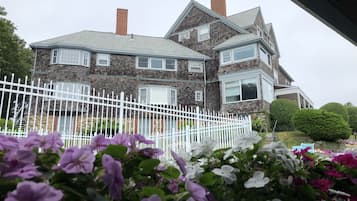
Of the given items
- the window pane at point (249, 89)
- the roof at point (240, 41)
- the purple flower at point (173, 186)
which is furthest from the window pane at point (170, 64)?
the purple flower at point (173, 186)

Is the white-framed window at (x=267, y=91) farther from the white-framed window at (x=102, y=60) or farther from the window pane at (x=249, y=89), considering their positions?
the white-framed window at (x=102, y=60)

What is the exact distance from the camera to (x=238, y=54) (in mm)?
18438

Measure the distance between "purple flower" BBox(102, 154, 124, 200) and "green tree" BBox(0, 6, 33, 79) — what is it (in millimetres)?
26771

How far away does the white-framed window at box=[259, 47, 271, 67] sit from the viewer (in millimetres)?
17947

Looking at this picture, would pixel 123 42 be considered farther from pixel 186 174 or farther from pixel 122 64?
pixel 186 174

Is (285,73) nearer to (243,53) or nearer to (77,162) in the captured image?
(243,53)

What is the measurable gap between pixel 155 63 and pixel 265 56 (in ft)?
25.8

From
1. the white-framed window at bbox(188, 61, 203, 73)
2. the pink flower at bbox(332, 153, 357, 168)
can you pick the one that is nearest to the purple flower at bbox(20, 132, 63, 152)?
the pink flower at bbox(332, 153, 357, 168)

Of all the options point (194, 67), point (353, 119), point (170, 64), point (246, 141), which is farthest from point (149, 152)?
point (353, 119)

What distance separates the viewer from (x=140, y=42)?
2170 centimetres

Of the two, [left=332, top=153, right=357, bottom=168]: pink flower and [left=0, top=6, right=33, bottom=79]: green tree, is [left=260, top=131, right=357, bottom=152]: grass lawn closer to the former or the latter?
[left=332, top=153, right=357, bottom=168]: pink flower

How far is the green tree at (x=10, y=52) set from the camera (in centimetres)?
2398

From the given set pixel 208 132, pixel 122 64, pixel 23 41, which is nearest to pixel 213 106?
pixel 122 64

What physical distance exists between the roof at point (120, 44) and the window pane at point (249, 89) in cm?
408
